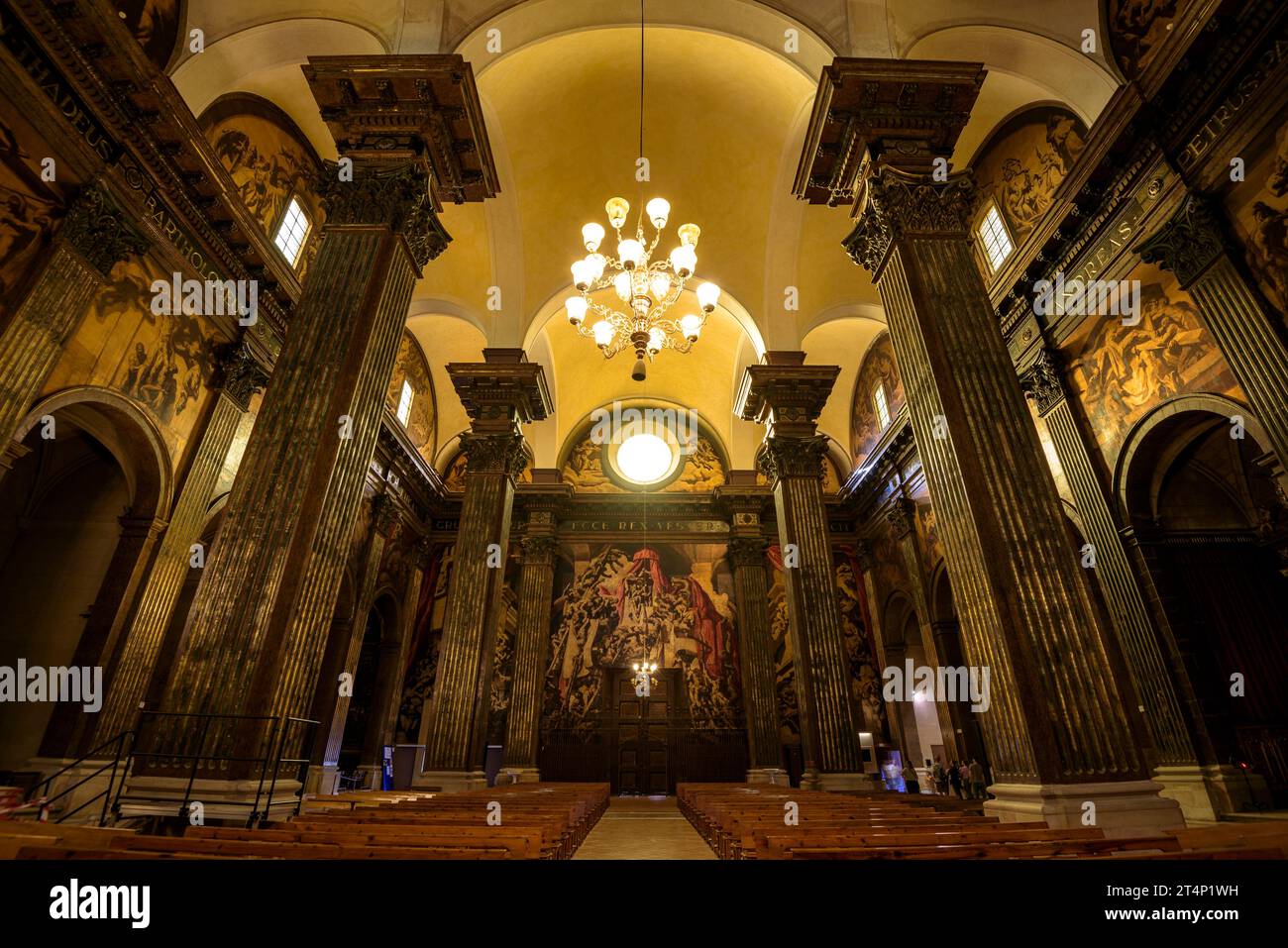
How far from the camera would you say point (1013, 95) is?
8.72 meters

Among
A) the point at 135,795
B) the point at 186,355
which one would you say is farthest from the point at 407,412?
the point at 135,795

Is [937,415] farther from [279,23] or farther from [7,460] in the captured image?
[279,23]

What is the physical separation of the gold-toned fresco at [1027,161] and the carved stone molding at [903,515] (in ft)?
19.5

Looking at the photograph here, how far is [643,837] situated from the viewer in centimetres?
636

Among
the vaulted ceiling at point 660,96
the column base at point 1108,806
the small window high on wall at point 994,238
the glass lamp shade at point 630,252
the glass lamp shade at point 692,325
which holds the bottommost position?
the column base at point 1108,806

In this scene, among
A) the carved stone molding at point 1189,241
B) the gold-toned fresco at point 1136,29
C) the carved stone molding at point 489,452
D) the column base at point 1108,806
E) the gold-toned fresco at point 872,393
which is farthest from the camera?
the gold-toned fresco at point 872,393

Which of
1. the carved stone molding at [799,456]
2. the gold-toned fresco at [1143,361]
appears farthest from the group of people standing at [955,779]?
the gold-toned fresco at [1143,361]

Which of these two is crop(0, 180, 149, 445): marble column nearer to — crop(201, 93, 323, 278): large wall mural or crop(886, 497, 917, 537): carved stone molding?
crop(201, 93, 323, 278): large wall mural

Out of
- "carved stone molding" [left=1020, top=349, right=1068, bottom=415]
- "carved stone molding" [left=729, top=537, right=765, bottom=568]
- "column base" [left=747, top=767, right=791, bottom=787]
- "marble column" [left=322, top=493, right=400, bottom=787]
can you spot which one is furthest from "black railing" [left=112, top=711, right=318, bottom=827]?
"carved stone molding" [left=729, top=537, right=765, bottom=568]

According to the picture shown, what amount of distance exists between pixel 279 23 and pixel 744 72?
630 centimetres

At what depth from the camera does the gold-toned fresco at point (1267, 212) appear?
5457 millimetres

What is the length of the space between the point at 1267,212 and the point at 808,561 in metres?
6.10

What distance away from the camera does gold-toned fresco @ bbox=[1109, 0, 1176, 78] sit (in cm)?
671

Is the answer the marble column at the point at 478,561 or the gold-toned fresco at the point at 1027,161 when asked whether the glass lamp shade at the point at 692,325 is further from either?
the gold-toned fresco at the point at 1027,161
